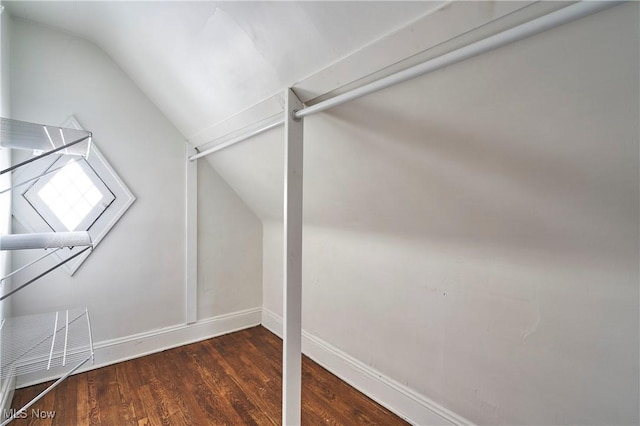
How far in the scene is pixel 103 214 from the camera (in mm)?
2230

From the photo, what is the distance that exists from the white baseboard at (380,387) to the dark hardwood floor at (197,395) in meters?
0.05

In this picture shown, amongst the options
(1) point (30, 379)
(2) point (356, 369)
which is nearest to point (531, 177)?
(2) point (356, 369)

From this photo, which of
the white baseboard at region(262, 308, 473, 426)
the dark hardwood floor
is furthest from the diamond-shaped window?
the white baseboard at region(262, 308, 473, 426)

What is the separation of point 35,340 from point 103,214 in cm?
108

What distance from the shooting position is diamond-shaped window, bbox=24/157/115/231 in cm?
203

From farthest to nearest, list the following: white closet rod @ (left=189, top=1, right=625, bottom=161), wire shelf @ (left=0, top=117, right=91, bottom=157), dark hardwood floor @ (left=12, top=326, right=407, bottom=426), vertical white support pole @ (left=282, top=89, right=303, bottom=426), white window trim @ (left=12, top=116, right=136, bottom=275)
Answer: white window trim @ (left=12, top=116, right=136, bottom=275)
dark hardwood floor @ (left=12, top=326, right=407, bottom=426)
vertical white support pole @ (left=282, top=89, right=303, bottom=426)
wire shelf @ (left=0, top=117, right=91, bottom=157)
white closet rod @ (left=189, top=1, right=625, bottom=161)

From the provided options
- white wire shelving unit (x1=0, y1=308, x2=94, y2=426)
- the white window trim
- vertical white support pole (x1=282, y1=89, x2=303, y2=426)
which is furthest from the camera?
the white window trim

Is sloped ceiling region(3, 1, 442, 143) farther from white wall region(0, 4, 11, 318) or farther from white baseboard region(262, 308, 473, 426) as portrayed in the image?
white baseboard region(262, 308, 473, 426)

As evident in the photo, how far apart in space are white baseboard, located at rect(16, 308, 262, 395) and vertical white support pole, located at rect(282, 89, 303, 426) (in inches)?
61.8

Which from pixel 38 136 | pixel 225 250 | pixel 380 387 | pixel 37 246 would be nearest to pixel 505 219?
pixel 380 387

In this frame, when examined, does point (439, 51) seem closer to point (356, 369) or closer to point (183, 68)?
point (183, 68)

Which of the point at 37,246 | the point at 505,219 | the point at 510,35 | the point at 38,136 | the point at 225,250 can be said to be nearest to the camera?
the point at 510,35

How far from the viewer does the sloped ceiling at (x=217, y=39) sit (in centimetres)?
106

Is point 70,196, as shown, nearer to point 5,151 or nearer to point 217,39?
point 5,151
